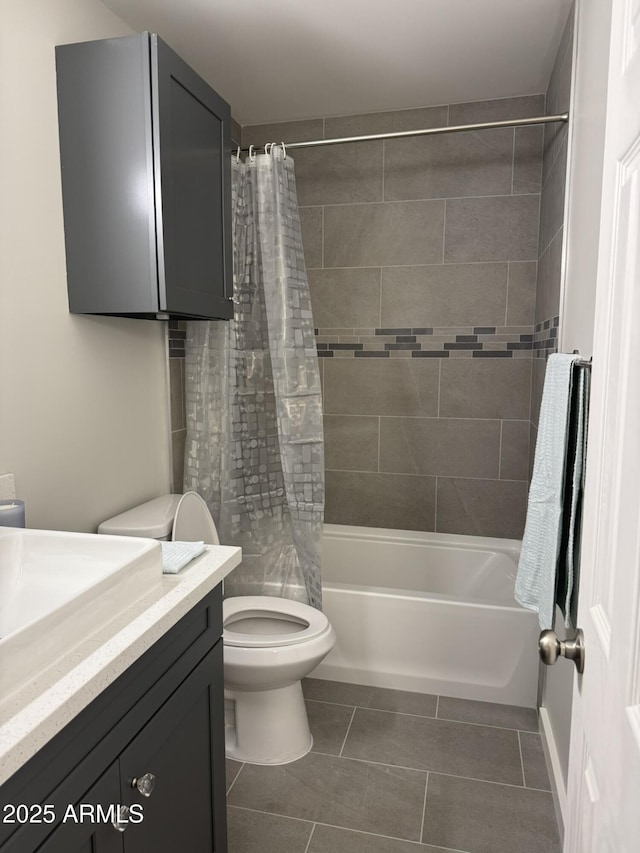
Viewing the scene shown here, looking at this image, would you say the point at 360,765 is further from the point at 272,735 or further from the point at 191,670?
the point at 191,670

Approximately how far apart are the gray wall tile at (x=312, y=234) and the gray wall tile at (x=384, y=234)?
1.5 inches

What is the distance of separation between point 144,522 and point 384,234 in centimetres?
181

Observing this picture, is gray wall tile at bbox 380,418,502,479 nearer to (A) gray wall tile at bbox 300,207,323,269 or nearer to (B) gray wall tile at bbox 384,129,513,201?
(A) gray wall tile at bbox 300,207,323,269

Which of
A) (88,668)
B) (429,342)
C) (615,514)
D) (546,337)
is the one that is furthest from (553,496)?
(429,342)

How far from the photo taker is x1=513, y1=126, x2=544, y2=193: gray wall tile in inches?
107

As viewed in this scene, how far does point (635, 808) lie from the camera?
61 centimetres

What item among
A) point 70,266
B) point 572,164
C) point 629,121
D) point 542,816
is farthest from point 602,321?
point 542,816

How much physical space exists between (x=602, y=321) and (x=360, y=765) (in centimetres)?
179

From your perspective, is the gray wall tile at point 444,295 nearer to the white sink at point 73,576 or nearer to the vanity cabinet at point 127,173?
the vanity cabinet at point 127,173

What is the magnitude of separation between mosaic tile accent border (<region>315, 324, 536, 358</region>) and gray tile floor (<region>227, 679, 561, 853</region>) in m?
1.55

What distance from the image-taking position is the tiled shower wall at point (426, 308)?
9.19ft

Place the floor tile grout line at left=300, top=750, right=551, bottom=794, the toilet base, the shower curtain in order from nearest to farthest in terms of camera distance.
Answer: the floor tile grout line at left=300, top=750, right=551, bottom=794 < the toilet base < the shower curtain

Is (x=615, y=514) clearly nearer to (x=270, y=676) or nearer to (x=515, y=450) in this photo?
(x=270, y=676)

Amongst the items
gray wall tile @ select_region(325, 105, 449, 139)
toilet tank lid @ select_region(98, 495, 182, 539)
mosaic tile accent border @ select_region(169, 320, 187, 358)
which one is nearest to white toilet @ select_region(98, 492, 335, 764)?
toilet tank lid @ select_region(98, 495, 182, 539)
